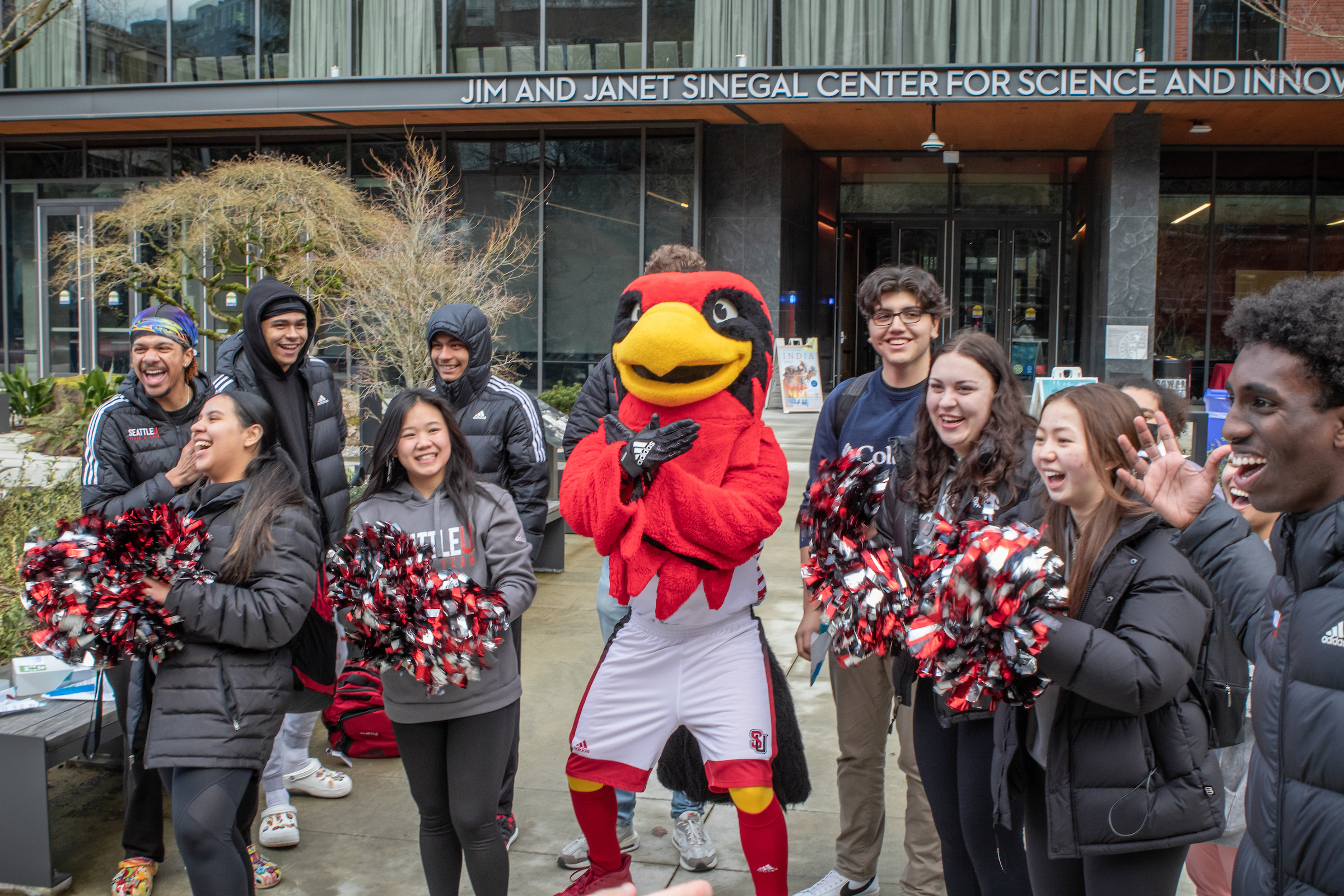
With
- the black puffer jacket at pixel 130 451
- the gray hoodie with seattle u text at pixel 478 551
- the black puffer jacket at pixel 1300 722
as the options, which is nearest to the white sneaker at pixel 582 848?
the gray hoodie with seattle u text at pixel 478 551

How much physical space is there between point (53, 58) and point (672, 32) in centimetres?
990

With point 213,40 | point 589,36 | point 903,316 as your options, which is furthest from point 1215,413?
point 213,40

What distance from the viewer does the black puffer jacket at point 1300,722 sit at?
1595 millimetres

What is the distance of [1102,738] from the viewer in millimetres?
2221

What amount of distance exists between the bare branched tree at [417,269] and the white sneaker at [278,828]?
6234 millimetres

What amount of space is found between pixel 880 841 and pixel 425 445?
198 centimetres

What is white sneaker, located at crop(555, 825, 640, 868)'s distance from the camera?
3607 mm

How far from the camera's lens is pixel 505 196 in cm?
1591

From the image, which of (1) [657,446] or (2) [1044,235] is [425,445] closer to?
(1) [657,446]

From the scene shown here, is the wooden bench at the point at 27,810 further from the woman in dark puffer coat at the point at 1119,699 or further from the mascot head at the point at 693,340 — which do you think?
the woman in dark puffer coat at the point at 1119,699

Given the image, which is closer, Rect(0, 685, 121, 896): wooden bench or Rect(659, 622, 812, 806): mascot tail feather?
Rect(659, 622, 812, 806): mascot tail feather

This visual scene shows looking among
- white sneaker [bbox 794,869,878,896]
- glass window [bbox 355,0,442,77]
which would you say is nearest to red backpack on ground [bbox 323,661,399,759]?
white sneaker [bbox 794,869,878,896]

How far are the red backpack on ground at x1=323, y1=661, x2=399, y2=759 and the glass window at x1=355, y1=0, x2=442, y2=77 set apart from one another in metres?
12.7

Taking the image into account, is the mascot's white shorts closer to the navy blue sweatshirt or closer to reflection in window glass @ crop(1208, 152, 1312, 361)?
the navy blue sweatshirt
